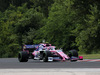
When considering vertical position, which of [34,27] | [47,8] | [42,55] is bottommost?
[42,55]

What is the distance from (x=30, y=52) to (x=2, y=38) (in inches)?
833

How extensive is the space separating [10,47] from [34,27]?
25.3 ft

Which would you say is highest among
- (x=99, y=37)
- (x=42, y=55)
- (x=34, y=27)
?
(x=34, y=27)

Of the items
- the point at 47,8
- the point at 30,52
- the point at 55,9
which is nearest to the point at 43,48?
the point at 30,52

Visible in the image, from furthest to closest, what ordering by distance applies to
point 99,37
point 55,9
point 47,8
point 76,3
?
point 47,8
point 55,9
point 76,3
point 99,37

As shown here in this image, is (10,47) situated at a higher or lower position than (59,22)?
lower

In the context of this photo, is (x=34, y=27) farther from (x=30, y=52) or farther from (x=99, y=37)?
(x=30, y=52)

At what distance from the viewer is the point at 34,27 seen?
49938 millimetres

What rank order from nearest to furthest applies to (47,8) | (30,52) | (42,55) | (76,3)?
(42,55)
(30,52)
(76,3)
(47,8)

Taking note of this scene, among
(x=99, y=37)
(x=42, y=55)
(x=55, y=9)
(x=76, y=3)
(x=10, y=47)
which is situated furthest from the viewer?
(x=55, y=9)

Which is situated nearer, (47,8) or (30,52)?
(30,52)

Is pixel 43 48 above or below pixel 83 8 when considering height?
below

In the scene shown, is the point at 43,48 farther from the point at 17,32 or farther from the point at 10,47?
the point at 17,32

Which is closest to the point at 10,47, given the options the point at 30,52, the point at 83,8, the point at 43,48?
the point at 83,8
